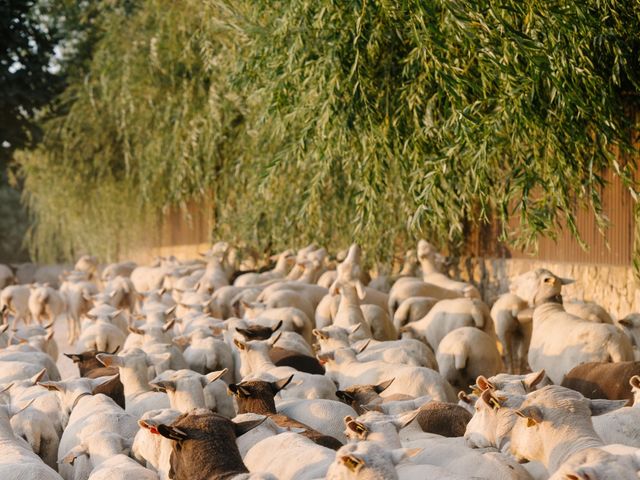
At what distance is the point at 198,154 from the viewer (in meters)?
16.8

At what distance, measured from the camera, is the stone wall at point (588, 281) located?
1031cm

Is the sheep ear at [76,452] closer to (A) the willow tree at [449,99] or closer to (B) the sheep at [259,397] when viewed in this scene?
(B) the sheep at [259,397]

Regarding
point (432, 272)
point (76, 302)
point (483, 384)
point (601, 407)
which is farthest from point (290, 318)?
point (76, 302)

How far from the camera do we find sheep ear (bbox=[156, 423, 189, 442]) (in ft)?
16.1

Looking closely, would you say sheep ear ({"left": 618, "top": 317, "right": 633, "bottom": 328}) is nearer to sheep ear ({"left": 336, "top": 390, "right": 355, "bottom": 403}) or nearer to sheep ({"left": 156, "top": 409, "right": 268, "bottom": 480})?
sheep ear ({"left": 336, "top": 390, "right": 355, "bottom": 403})

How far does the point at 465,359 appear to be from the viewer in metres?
8.54

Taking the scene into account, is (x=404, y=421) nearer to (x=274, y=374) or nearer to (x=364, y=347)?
(x=274, y=374)

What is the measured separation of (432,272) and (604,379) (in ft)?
21.6

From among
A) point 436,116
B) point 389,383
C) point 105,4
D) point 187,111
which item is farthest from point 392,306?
point 105,4

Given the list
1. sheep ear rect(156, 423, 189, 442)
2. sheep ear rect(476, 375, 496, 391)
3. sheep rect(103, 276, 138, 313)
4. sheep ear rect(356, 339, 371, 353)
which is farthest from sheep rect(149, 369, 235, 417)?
sheep rect(103, 276, 138, 313)

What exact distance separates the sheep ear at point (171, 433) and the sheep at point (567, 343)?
12.2ft

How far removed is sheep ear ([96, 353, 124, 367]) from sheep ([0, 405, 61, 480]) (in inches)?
57.4

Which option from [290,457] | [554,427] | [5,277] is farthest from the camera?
[5,277]

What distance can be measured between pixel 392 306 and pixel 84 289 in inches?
252
